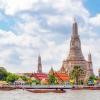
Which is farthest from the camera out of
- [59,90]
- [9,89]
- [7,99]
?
[9,89]

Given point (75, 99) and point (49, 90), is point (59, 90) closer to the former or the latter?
point (49, 90)

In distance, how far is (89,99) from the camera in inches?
3565

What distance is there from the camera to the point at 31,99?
292ft

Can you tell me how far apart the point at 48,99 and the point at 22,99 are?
571cm

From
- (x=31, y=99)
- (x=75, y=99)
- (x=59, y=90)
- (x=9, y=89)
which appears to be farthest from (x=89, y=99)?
(x=9, y=89)

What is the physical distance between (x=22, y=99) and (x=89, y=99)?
13.6 metres

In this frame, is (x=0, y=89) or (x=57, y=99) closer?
(x=57, y=99)

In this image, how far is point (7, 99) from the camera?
287 ft

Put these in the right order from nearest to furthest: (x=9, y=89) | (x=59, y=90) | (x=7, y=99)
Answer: (x=7, y=99) < (x=59, y=90) < (x=9, y=89)

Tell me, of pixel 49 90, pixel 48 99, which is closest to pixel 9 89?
pixel 49 90

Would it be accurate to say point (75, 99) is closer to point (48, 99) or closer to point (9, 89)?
point (48, 99)

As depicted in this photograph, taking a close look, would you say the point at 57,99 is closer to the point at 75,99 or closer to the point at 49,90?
the point at 75,99

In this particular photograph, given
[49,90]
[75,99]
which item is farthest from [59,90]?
[75,99]

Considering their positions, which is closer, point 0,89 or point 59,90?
point 59,90
